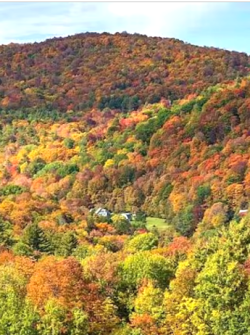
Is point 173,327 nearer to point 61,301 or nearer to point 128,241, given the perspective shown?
point 61,301

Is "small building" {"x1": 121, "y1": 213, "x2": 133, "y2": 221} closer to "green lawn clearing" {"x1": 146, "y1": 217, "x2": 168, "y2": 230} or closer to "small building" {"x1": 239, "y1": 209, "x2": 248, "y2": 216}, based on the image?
"green lawn clearing" {"x1": 146, "y1": 217, "x2": 168, "y2": 230}

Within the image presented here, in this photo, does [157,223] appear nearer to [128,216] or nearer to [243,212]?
[128,216]

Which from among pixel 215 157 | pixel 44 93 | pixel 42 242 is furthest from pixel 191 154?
pixel 44 93

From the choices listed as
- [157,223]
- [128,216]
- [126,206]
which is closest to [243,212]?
[157,223]

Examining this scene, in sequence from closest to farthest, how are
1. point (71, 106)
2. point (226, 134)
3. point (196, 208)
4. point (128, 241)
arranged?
point (128, 241) → point (196, 208) → point (226, 134) → point (71, 106)

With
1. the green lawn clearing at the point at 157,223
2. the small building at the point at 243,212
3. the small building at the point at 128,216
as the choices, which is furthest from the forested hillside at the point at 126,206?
the small building at the point at 243,212

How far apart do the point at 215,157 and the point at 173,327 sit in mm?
80115

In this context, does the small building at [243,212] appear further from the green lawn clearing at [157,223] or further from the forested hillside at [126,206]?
the green lawn clearing at [157,223]

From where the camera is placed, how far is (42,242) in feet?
201

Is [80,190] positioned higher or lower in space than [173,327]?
lower

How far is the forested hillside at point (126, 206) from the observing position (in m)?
35.7

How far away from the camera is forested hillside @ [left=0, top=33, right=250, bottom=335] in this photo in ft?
117

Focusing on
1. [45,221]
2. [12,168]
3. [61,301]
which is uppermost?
[61,301]

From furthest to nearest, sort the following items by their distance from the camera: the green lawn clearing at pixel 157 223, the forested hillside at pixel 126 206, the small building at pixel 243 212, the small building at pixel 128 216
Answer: the small building at pixel 128 216 < the green lawn clearing at pixel 157 223 < the small building at pixel 243 212 < the forested hillside at pixel 126 206
